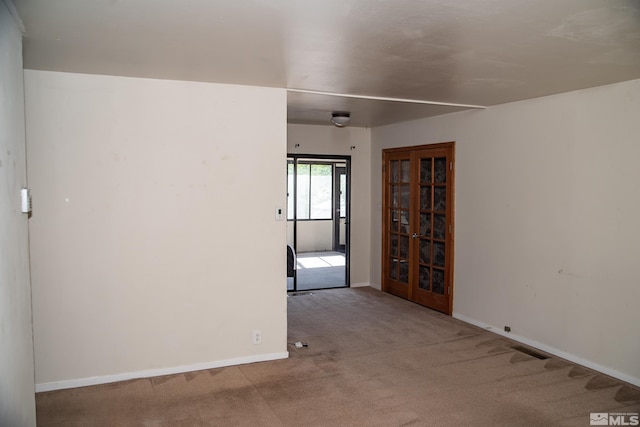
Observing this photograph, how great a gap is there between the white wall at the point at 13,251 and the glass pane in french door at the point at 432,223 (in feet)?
14.7

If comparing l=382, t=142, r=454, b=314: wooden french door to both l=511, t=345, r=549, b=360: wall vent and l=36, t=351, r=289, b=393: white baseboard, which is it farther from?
l=36, t=351, r=289, b=393: white baseboard

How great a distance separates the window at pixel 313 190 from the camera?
8344mm

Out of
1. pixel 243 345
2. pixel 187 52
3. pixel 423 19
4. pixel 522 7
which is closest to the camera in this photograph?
pixel 522 7

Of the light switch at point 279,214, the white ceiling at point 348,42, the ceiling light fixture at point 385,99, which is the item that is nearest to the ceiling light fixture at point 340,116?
the ceiling light fixture at point 385,99

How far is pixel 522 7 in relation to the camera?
2.19 meters

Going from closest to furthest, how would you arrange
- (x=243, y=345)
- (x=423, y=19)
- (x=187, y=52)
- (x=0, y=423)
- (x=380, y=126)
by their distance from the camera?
(x=0, y=423)
(x=423, y=19)
(x=187, y=52)
(x=243, y=345)
(x=380, y=126)

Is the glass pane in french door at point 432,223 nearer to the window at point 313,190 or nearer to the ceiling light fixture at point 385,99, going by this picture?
the ceiling light fixture at point 385,99

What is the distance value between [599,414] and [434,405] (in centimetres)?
107

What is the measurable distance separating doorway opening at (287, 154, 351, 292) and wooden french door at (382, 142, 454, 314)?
0.68 meters

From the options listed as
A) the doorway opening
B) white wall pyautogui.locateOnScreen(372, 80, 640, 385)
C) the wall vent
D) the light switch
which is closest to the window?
the doorway opening

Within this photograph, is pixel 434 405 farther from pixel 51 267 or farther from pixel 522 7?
pixel 51 267

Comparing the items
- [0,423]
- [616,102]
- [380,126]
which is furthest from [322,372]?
[380,126]

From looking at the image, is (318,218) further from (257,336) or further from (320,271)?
(257,336)

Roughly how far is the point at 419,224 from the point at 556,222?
206 cm
